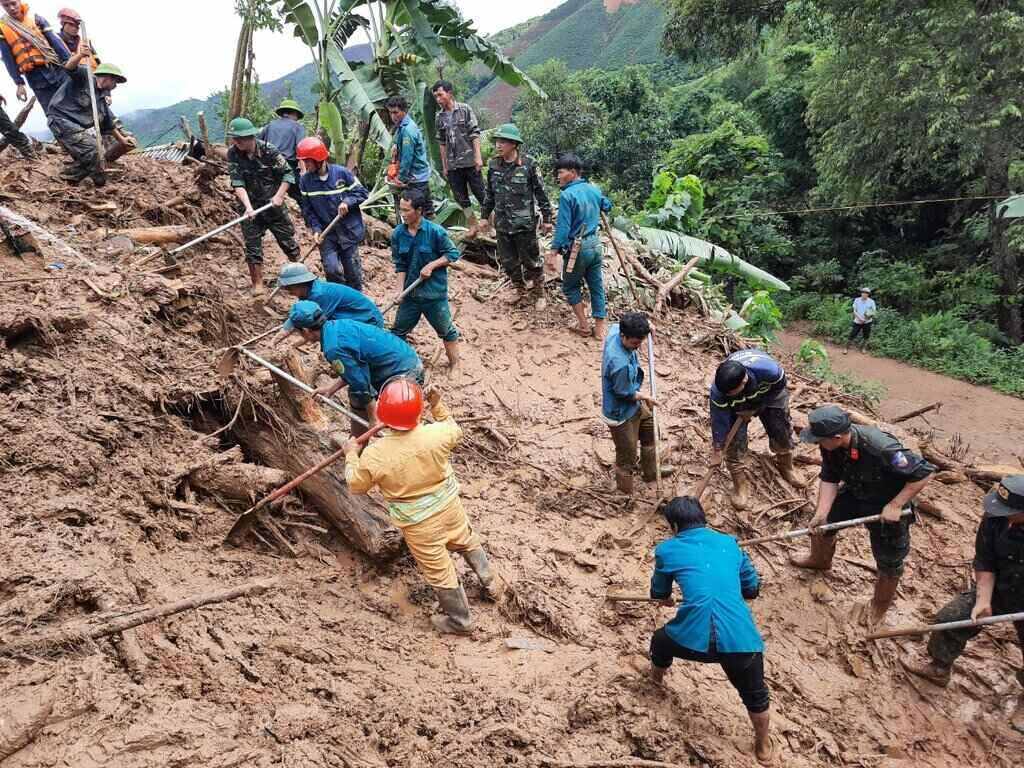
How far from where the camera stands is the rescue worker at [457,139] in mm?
7629

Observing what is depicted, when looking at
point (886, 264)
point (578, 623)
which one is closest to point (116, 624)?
point (578, 623)

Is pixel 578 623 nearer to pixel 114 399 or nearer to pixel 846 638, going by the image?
pixel 846 638

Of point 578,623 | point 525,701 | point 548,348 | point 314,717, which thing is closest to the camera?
point 314,717

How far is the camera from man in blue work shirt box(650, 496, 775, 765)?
10.3 feet

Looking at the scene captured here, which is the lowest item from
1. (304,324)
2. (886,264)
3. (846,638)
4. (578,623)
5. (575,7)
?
(886,264)

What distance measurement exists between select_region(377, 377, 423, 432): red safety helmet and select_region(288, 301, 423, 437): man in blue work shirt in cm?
94

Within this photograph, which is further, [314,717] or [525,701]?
[525,701]

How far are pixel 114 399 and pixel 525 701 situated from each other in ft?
10.9

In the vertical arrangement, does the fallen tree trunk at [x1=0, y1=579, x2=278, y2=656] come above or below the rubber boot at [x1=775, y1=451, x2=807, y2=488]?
above

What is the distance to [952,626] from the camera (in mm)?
3824

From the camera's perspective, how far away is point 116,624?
9.54 feet

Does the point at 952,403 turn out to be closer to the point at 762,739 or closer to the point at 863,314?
the point at 863,314

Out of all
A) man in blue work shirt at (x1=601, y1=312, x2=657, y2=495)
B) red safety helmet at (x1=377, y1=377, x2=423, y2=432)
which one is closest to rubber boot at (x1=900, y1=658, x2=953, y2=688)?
man in blue work shirt at (x1=601, y1=312, x2=657, y2=495)

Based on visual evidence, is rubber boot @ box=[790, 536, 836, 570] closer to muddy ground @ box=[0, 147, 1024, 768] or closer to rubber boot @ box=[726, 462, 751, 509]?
muddy ground @ box=[0, 147, 1024, 768]
